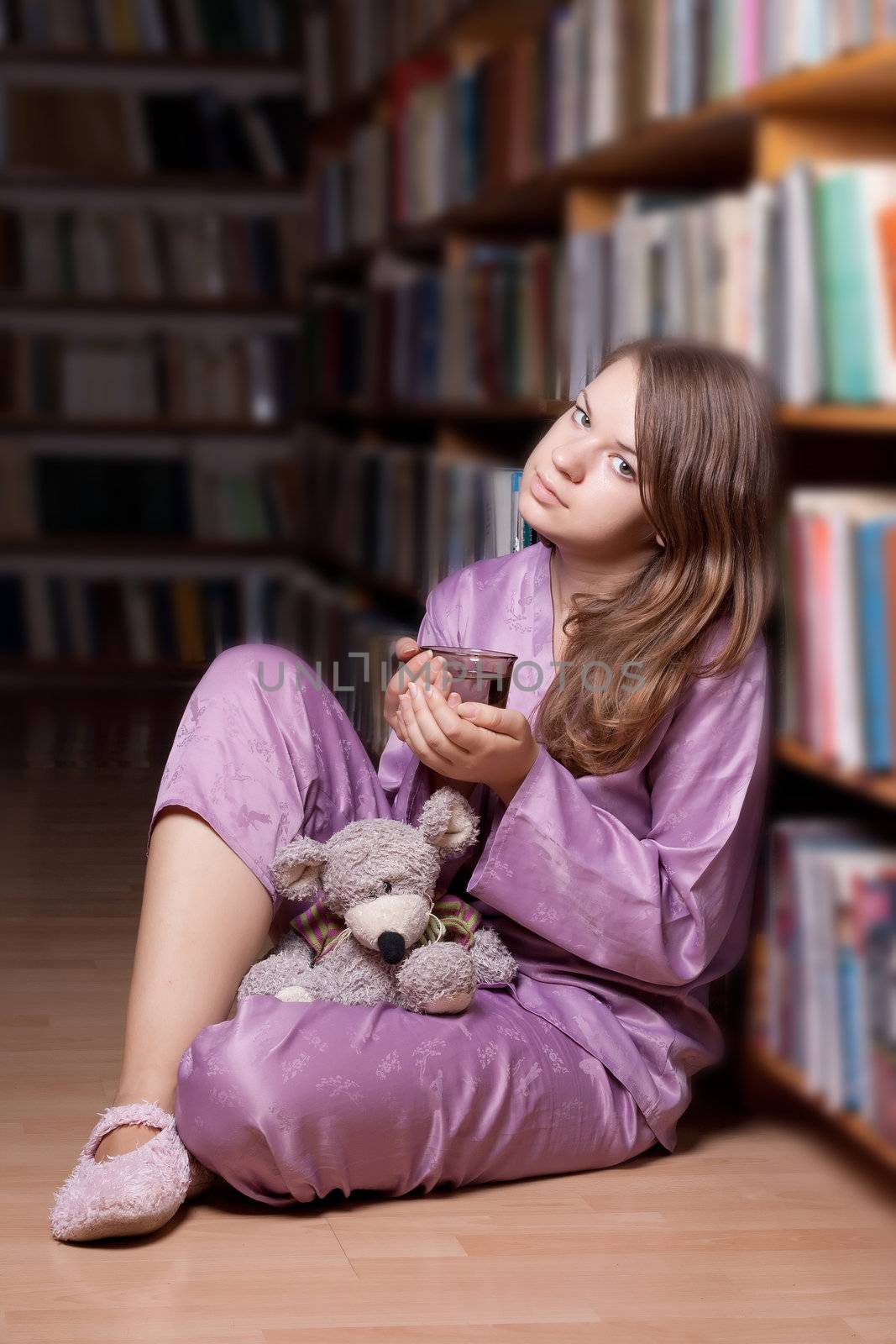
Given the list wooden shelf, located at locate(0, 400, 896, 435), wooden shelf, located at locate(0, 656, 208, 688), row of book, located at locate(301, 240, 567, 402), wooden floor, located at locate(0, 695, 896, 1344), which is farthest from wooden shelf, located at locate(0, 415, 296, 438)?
wooden floor, located at locate(0, 695, 896, 1344)

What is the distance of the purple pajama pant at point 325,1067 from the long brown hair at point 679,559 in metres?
0.20

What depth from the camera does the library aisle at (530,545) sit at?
3.48 ft

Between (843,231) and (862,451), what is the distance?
0.14 m

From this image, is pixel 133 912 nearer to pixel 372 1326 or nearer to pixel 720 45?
pixel 372 1326

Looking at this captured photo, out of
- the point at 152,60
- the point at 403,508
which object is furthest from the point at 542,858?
the point at 152,60

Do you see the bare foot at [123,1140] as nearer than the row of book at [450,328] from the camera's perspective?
Yes

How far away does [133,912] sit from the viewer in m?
1.95

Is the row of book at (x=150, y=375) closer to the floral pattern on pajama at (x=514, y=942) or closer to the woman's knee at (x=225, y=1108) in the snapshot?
the floral pattern on pajama at (x=514, y=942)

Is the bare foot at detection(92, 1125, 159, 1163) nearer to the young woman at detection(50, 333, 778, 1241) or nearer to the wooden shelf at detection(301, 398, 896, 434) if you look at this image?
the young woman at detection(50, 333, 778, 1241)

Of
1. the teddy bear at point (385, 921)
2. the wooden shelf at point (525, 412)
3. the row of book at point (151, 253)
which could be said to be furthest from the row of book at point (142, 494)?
the teddy bear at point (385, 921)

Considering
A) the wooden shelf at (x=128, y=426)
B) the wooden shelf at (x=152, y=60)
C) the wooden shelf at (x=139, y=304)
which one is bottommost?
the wooden shelf at (x=128, y=426)

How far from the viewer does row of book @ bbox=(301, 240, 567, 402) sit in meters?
2.04

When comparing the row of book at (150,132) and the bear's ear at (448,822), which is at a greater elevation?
the row of book at (150,132)

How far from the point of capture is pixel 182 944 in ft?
4.07
